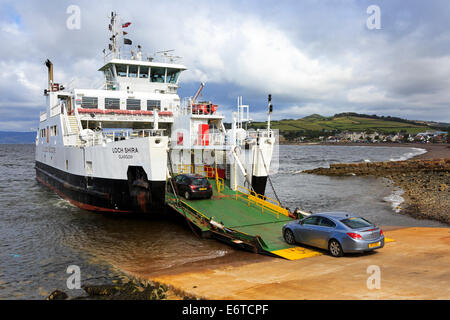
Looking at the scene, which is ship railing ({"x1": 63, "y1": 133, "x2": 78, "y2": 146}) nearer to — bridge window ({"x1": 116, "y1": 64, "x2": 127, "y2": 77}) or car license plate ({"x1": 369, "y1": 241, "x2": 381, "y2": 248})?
bridge window ({"x1": 116, "y1": 64, "x2": 127, "y2": 77})

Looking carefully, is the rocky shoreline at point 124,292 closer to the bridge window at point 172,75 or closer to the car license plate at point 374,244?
the car license plate at point 374,244

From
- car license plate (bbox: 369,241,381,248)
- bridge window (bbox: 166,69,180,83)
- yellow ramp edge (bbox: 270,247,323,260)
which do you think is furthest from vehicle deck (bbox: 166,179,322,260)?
bridge window (bbox: 166,69,180,83)

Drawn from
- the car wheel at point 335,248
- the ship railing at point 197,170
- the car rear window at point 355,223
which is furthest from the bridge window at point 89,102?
the car rear window at point 355,223

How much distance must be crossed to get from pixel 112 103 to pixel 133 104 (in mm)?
1323

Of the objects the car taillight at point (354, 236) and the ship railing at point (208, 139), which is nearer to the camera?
the car taillight at point (354, 236)

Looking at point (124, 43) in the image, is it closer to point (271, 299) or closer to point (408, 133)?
point (271, 299)

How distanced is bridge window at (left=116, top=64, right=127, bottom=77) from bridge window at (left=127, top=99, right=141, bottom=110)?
289 cm

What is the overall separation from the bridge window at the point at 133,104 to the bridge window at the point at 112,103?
69 centimetres

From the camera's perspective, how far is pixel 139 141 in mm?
15789

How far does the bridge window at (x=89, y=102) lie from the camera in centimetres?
2205

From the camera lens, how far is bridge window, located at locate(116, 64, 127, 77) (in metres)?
24.3

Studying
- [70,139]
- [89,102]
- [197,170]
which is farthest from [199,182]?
[70,139]

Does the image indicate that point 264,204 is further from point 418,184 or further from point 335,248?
point 418,184
